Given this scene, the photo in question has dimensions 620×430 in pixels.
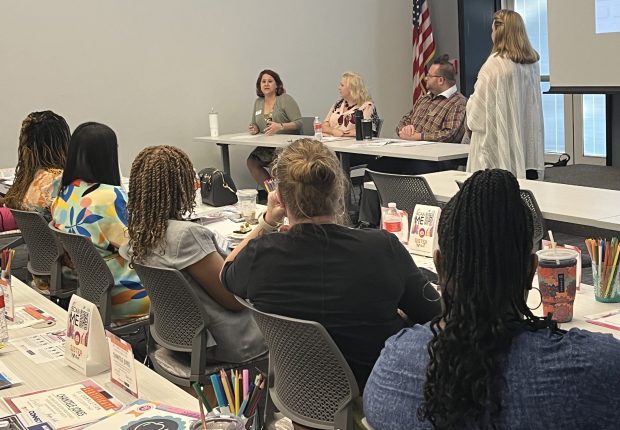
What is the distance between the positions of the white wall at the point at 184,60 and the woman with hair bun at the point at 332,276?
18.5 feet

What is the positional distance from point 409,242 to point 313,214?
3.25 feet

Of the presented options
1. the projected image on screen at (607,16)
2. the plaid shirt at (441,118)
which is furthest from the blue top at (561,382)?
the projected image on screen at (607,16)

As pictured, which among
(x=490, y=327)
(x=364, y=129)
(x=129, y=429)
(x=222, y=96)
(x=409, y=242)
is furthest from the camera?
(x=222, y=96)

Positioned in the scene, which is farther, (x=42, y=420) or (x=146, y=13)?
(x=146, y=13)

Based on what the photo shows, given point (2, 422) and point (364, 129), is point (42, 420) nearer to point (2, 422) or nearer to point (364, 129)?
point (2, 422)

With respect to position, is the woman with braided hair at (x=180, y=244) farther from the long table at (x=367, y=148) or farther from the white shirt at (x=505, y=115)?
the white shirt at (x=505, y=115)

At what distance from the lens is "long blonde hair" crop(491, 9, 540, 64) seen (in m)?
4.99

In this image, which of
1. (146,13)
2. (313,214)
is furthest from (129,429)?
(146,13)

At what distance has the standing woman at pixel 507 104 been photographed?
16.5 ft

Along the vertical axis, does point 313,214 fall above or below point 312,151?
below

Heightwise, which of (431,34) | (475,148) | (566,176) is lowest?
(566,176)

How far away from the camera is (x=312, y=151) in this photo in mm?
2383

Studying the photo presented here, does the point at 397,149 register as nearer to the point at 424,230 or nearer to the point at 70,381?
the point at 424,230

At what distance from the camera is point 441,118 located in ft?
20.6
